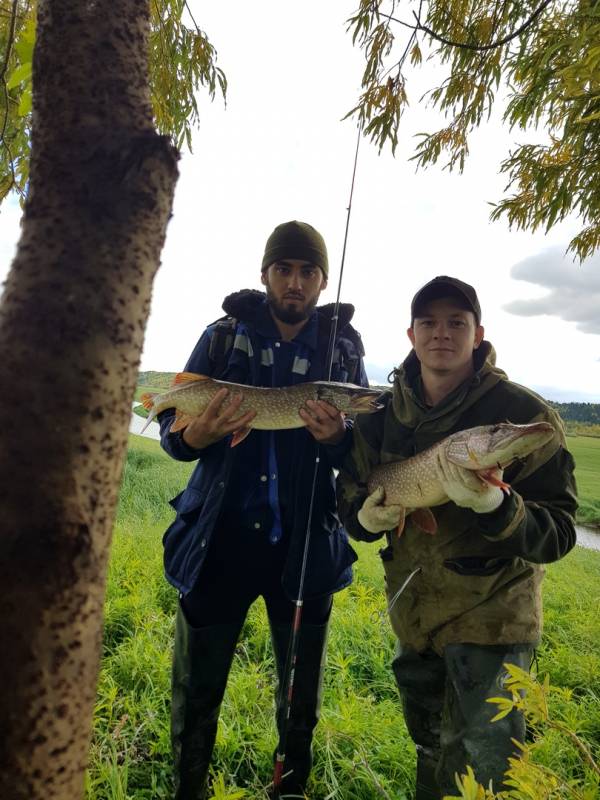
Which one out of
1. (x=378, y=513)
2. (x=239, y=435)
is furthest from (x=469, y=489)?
(x=239, y=435)

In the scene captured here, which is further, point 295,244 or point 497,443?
point 295,244

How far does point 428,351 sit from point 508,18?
6.42ft

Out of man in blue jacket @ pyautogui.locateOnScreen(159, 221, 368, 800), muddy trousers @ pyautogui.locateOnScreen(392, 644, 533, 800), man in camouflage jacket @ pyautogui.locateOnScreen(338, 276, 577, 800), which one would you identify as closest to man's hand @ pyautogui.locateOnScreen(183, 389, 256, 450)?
man in blue jacket @ pyautogui.locateOnScreen(159, 221, 368, 800)

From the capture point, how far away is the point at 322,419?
244 centimetres

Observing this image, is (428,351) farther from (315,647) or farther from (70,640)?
(70,640)

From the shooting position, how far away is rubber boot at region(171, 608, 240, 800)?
223 centimetres

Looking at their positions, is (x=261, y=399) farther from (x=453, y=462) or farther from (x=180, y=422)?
(x=453, y=462)

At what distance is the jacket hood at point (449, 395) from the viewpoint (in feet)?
7.32

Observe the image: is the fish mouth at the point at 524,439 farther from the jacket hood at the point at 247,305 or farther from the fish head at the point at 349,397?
the jacket hood at the point at 247,305

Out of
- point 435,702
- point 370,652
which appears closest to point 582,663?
point 370,652

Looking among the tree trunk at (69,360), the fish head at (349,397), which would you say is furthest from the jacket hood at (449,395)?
the tree trunk at (69,360)

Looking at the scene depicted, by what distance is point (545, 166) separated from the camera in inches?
136

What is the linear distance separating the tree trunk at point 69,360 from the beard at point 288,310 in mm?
1929

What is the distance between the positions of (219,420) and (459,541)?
1297 millimetres
